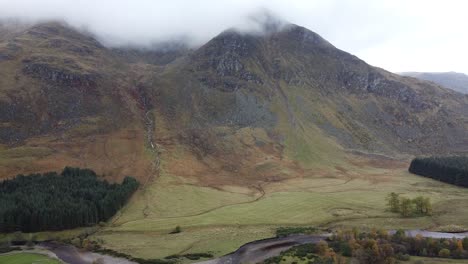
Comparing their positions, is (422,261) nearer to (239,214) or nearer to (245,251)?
(245,251)

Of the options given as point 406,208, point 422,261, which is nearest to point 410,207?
point 406,208

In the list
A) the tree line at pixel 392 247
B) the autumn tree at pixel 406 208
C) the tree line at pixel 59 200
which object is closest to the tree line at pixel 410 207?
the autumn tree at pixel 406 208

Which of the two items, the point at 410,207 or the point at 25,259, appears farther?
the point at 410,207

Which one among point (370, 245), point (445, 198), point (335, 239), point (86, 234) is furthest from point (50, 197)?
point (445, 198)

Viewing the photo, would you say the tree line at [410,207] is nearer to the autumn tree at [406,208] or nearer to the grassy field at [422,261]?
the autumn tree at [406,208]

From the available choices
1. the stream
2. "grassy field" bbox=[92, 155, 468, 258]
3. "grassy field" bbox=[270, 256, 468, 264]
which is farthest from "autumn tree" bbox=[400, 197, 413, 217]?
"grassy field" bbox=[270, 256, 468, 264]

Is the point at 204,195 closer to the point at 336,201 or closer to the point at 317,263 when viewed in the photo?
the point at 336,201
